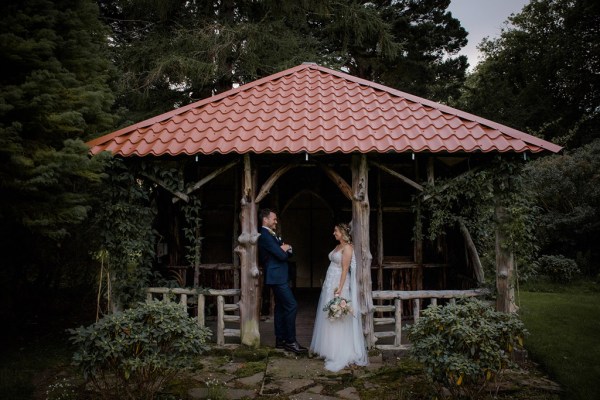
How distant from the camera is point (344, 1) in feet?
49.7

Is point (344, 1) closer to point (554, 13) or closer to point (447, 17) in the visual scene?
point (447, 17)

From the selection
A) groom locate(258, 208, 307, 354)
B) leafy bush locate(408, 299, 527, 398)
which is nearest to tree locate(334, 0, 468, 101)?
groom locate(258, 208, 307, 354)

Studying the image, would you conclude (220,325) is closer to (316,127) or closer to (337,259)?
(337,259)

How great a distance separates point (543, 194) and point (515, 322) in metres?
12.3

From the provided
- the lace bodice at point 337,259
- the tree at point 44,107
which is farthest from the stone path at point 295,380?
the tree at point 44,107

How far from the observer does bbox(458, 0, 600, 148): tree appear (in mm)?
21344

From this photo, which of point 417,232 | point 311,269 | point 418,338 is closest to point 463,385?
point 418,338

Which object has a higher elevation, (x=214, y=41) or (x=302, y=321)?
(x=214, y=41)

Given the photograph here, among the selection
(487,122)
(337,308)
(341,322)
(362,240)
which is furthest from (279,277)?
(487,122)

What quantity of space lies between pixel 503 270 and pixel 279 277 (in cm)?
335

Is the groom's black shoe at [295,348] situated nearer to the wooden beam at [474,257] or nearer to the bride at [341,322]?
the bride at [341,322]

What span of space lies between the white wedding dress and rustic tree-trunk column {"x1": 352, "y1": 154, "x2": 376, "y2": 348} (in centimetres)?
12

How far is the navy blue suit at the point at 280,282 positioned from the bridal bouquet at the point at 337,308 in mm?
619

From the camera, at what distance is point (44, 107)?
18.6 feet
